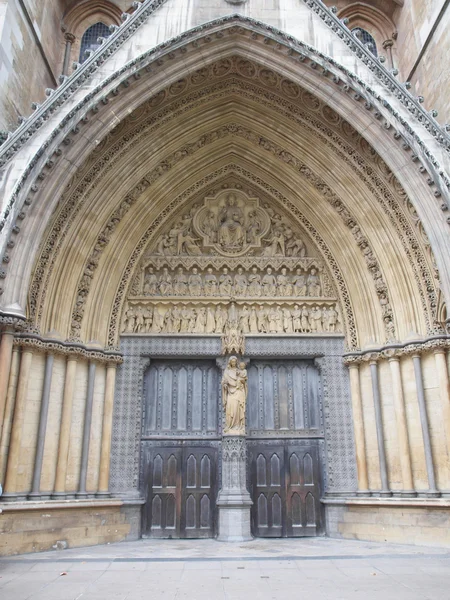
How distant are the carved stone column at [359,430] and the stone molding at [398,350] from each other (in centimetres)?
19

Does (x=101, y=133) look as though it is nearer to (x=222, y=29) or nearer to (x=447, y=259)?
(x=222, y=29)

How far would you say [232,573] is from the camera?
21.6 feet

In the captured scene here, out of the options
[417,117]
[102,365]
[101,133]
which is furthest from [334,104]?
[102,365]

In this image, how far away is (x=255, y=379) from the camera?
36.9 feet

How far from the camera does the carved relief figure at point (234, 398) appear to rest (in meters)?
10.3

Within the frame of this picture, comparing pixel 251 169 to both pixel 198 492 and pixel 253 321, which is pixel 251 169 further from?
pixel 198 492

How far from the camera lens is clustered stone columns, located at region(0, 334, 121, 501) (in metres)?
8.66

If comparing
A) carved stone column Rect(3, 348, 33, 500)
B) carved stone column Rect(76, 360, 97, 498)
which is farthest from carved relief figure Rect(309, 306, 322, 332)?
carved stone column Rect(3, 348, 33, 500)

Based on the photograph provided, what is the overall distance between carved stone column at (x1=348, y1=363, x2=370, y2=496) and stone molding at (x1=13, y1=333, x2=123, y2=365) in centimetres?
468

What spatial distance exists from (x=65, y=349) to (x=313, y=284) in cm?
537

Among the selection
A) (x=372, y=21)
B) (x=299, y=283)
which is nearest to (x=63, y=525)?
(x=299, y=283)

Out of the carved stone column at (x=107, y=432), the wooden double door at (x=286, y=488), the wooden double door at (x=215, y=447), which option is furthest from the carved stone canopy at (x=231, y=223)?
the wooden double door at (x=286, y=488)

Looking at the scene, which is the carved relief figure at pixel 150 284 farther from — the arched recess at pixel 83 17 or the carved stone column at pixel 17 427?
the arched recess at pixel 83 17

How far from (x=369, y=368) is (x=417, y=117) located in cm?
473
